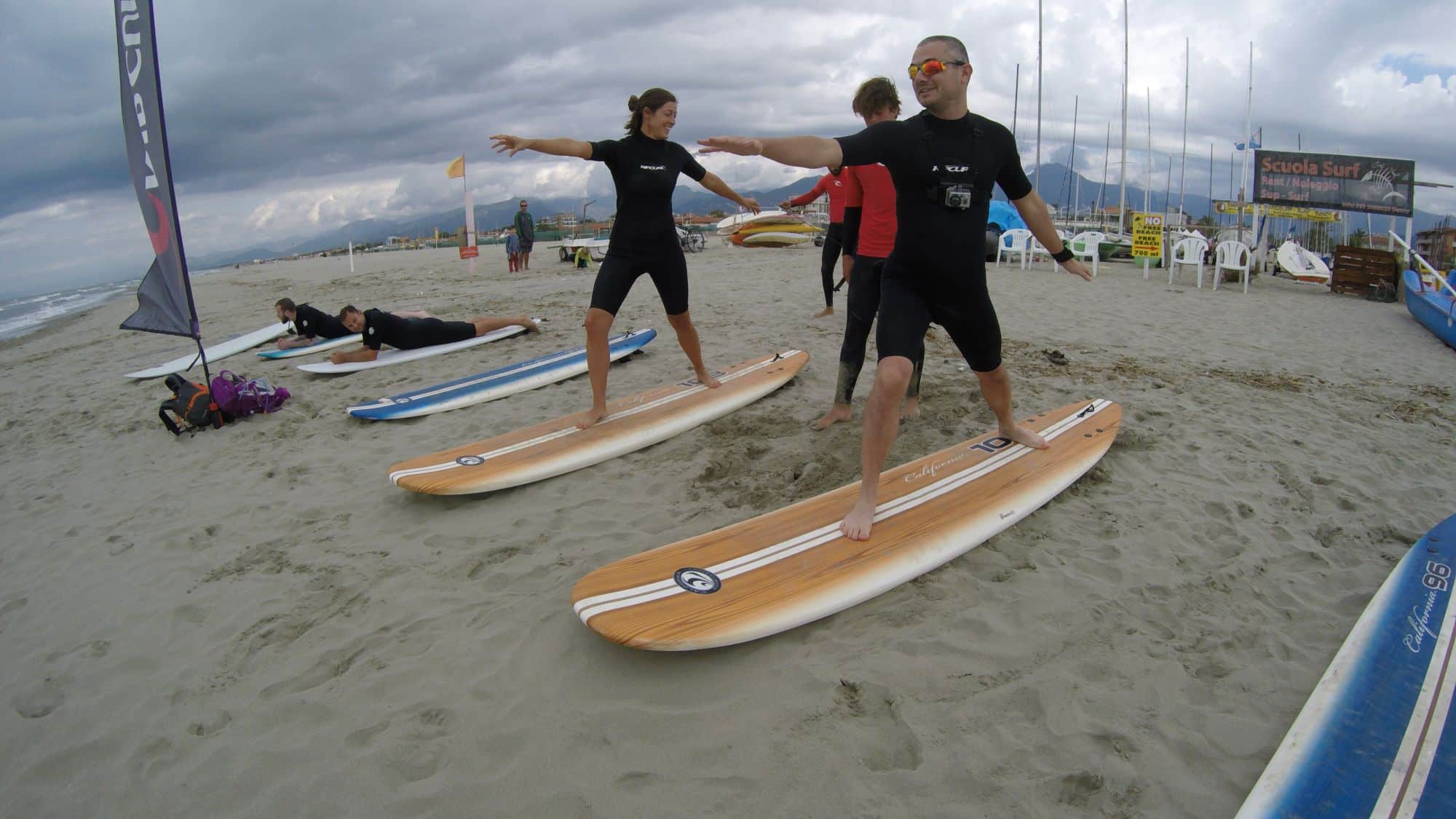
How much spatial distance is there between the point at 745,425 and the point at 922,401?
4.28ft

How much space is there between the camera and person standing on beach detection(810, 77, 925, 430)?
4.02 metres

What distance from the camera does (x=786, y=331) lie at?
750 centimetres

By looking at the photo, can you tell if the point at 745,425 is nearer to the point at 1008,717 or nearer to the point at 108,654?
the point at 1008,717

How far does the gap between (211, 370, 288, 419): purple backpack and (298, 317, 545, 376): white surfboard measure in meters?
1.03

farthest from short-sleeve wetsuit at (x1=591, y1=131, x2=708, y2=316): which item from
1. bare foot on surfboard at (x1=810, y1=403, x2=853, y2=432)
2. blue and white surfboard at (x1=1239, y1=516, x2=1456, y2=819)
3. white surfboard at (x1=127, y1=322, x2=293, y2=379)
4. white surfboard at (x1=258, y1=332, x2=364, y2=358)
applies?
white surfboard at (x1=127, y1=322, x2=293, y2=379)

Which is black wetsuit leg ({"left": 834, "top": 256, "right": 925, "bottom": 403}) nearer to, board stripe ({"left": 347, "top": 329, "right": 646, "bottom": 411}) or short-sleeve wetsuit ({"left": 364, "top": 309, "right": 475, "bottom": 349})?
board stripe ({"left": 347, "top": 329, "right": 646, "bottom": 411})

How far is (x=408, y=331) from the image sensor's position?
7188mm

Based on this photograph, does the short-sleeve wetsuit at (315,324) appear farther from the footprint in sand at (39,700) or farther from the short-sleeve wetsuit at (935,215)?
the short-sleeve wetsuit at (935,215)

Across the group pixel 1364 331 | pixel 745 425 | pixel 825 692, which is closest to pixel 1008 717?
pixel 825 692

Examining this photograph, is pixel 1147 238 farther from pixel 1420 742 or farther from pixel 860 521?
pixel 1420 742

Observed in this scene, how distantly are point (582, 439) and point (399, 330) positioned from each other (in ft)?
12.8

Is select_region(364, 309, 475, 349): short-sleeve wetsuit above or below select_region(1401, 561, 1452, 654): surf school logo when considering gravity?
above

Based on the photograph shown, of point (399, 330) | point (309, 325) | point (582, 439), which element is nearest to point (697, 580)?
point (582, 439)

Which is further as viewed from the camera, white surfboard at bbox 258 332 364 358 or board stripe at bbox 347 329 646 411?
white surfboard at bbox 258 332 364 358
